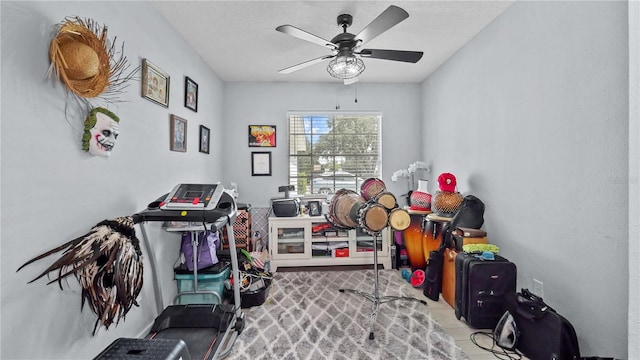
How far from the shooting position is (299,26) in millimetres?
2426

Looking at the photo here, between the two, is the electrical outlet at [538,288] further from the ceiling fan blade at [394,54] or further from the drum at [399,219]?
the ceiling fan blade at [394,54]

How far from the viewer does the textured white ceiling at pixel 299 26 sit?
2141 mm

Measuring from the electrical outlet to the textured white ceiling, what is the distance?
2257 millimetres

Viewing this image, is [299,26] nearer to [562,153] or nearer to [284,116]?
[284,116]

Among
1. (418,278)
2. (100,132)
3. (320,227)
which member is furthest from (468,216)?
(100,132)

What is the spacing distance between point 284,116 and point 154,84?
2.00m

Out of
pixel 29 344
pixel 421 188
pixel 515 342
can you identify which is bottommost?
pixel 515 342

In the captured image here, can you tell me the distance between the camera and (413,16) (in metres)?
2.29

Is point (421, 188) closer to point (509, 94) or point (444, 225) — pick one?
point (444, 225)

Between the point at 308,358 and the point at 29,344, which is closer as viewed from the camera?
the point at 29,344

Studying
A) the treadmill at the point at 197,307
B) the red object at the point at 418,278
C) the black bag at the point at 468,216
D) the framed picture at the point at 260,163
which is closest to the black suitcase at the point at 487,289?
the black bag at the point at 468,216

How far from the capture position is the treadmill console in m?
1.81

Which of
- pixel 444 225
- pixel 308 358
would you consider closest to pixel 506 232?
pixel 444 225

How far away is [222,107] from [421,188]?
301cm
